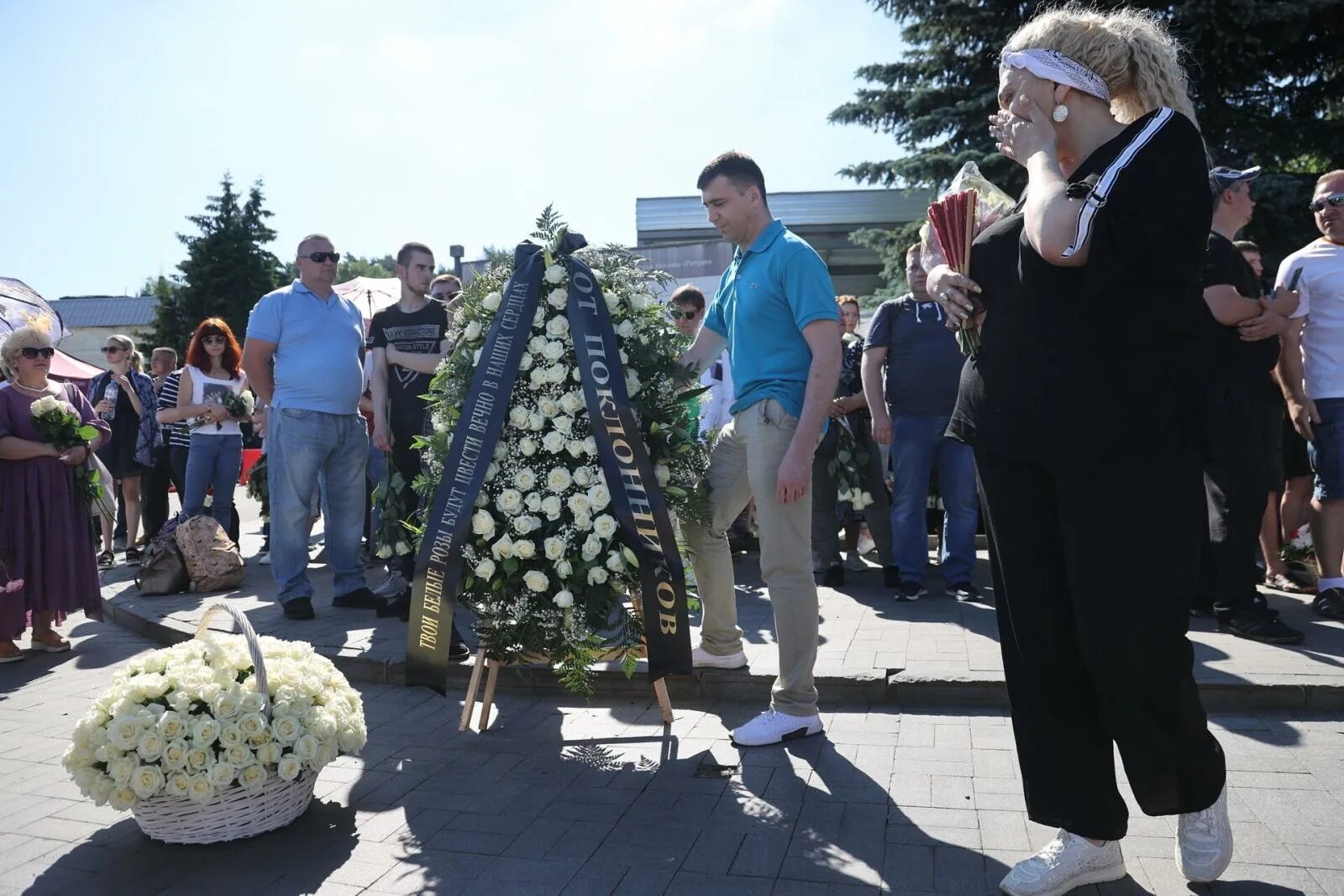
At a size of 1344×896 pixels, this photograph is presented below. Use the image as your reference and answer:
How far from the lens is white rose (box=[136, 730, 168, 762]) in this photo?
331cm

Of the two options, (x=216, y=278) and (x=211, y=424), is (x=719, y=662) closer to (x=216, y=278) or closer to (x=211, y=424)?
(x=211, y=424)

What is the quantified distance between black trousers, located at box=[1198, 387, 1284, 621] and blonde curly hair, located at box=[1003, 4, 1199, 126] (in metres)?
3.06

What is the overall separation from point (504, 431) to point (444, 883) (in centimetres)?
185

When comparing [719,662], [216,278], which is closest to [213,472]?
[719,662]

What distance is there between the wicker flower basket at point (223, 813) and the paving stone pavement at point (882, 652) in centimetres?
175

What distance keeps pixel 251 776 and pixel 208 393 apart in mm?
6205

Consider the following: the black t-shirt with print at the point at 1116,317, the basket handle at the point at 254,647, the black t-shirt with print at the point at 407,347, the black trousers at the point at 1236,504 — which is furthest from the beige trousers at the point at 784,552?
the black t-shirt with print at the point at 407,347

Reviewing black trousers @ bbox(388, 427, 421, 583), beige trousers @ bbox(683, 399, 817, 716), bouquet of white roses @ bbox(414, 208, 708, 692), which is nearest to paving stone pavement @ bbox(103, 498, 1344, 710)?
beige trousers @ bbox(683, 399, 817, 716)

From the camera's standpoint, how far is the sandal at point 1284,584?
249 inches

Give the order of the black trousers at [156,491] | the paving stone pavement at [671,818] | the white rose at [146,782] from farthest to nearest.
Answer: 1. the black trousers at [156,491]
2. the white rose at [146,782]
3. the paving stone pavement at [671,818]

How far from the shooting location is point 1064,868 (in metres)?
2.80

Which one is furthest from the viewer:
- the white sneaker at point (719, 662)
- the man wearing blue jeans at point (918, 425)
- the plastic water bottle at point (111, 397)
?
the plastic water bottle at point (111, 397)

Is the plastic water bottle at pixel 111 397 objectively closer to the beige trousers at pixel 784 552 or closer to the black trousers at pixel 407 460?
the black trousers at pixel 407 460

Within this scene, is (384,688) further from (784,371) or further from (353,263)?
(353,263)
